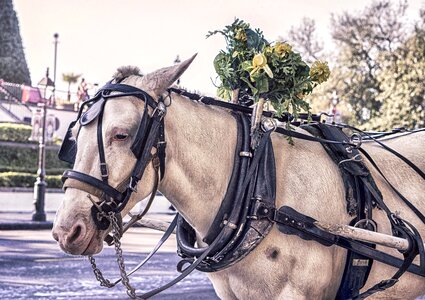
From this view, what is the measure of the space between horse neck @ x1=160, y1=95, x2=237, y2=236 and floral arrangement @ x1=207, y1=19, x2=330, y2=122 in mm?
363

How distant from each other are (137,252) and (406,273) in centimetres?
1111

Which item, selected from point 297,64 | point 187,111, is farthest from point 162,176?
point 297,64

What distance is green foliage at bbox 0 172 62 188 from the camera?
86.7 feet

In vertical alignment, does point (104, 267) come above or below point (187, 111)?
below

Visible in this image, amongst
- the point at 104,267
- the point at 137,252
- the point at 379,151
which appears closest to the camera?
the point at 379,151

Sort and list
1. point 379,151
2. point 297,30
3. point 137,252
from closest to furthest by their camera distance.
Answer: point 379,151 → point 137,252 → point 297,30

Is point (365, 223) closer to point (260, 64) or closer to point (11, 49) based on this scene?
point (260, 64)

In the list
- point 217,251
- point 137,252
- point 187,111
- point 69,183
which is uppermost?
point 187,111

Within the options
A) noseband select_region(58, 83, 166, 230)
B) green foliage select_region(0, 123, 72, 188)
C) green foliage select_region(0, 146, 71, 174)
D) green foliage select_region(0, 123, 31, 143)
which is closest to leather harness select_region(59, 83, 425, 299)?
noseband select_region(58, 83, 166, 230)

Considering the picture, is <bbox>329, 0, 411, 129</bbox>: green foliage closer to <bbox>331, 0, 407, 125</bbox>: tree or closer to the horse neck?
<bbox>331, 0, 407, 125</bbox>: tree

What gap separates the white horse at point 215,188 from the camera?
3.36m

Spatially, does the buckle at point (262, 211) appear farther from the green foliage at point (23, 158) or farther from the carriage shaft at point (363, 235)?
the green foliage at point (23, 158)

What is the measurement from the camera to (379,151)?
459 cm

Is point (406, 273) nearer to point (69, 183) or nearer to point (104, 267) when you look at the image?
point (69, 183)
